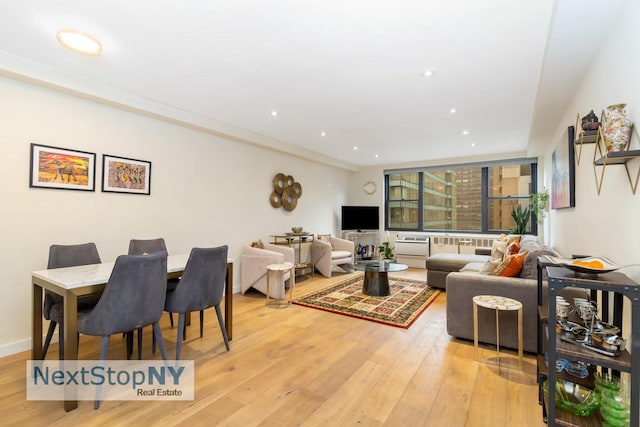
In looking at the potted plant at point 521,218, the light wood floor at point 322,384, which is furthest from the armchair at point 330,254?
the potted plant at point 521,218

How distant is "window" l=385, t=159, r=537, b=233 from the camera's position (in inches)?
243

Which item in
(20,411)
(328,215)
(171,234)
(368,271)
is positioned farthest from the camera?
(328,215)

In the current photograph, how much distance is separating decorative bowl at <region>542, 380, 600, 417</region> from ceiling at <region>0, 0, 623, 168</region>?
2.07 metres

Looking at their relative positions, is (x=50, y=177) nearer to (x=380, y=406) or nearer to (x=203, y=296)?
(x=203, y=296)

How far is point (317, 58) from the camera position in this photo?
2494mm

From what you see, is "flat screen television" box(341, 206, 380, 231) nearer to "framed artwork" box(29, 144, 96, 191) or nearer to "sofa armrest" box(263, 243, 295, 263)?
"sofa armrest" box(263, 243, 295, 263)

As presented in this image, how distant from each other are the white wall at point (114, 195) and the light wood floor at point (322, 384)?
0.89 m

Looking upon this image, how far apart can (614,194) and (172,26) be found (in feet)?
9.98

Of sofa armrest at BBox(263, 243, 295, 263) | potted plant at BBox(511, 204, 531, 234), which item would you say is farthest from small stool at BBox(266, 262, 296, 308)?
potted plant at BBox(511, 204, 531, 234)

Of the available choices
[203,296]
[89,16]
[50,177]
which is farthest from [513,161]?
[50,177]

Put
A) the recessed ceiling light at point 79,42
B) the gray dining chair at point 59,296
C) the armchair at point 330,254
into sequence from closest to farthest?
1. the recessed ceiling light at point 79,42
2. the gray dining chair at point 59,296
3. the armchair at point 330,254

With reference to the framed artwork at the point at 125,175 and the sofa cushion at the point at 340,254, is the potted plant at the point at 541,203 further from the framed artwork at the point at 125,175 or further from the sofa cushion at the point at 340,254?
the framed artwork at the point at 125,175

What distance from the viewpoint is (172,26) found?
2.10 meters

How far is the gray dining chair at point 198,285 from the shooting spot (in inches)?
96.6
